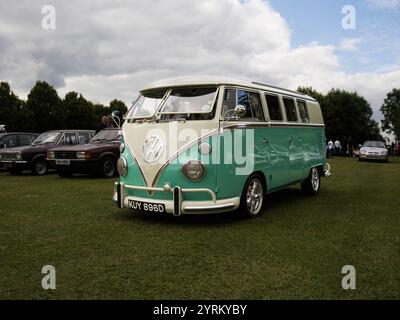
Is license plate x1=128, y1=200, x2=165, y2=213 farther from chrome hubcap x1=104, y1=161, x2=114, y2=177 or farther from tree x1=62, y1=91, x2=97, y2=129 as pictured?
tree x1=62, y1=91, x2=97, y2=129

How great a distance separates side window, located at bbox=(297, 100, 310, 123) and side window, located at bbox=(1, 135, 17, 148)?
13.6 metres

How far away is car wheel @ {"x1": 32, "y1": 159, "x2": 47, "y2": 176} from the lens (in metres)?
16.4

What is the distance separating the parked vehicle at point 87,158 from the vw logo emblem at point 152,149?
→ 792cm

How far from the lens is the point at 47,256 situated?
521 cm

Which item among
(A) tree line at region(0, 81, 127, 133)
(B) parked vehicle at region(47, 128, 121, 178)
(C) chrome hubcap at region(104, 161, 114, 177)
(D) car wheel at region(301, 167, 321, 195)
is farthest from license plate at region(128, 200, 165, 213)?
(A) tree line at region(0, 81, 127, 133)

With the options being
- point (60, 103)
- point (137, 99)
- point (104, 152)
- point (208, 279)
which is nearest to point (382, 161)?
point (104, 152)

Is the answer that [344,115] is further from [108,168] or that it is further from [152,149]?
[152,149]

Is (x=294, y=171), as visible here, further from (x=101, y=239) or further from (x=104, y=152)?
(x=104, y=152)

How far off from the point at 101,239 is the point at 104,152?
9.23 metres

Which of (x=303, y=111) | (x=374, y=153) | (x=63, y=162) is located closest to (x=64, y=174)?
(x=63, y=162)

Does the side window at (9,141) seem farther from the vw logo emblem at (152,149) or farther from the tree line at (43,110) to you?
the tree line at (43,110)

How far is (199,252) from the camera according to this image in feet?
17.7

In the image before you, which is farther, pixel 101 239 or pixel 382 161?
pixel 382 161
